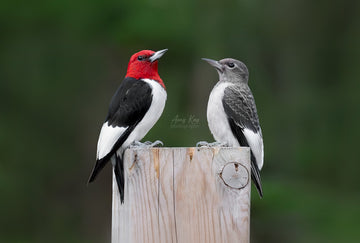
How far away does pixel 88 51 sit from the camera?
9.44 meters

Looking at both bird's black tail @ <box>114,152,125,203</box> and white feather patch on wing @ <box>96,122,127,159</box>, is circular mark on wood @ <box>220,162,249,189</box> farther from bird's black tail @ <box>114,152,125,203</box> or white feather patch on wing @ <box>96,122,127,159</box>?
white feather patch on wing @ <box>96,122,127,159</box>

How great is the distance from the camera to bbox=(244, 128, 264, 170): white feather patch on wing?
4336 mm

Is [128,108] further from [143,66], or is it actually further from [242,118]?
[242,118]

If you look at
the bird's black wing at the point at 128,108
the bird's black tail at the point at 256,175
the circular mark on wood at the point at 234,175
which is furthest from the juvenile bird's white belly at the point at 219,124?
the circular mark on wood at the point at 234,175

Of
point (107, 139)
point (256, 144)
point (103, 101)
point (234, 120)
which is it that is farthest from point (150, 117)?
point (103, 101)

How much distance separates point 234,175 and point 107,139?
4.20ft

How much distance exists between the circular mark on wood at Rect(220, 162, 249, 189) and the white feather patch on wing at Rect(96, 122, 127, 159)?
1.13 metres

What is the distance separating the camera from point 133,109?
14.3ft

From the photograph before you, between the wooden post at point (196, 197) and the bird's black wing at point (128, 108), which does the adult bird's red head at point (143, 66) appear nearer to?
the bird's black wing at point (128, 108)

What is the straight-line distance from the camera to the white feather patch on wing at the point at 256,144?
14.2ft

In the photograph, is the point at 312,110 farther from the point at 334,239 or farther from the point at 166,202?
the point at 166,202

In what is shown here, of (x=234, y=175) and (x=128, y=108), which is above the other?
(x=128, y=108)

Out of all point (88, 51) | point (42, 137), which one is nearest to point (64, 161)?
point (42, 137)

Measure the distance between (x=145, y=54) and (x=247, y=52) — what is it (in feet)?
16.7
